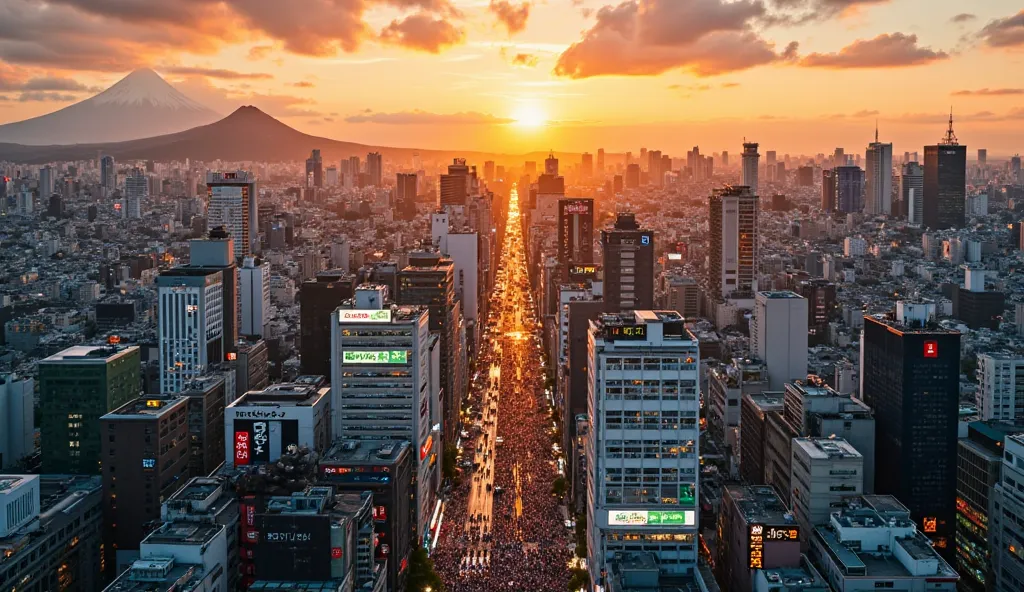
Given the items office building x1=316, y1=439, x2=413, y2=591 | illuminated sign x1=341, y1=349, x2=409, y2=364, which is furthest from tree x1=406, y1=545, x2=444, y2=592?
illuminated sign x1=341, y1=349, x2=409, y2=364

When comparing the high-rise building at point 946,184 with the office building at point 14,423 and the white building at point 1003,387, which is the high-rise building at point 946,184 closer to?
the white building at point 1003,387

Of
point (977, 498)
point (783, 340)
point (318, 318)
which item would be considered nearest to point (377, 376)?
point (318, 318)

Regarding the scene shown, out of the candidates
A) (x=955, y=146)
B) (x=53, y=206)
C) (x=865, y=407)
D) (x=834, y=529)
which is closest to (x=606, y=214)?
(x=955, y=146)

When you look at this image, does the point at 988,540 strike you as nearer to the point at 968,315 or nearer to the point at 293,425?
the point at 293,425

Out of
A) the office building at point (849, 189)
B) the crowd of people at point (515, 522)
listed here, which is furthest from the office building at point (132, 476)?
the office building at point (849, 189)

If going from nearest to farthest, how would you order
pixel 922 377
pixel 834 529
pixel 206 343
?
pixel 834 529 → pixel 922 377 → pixel 206 343

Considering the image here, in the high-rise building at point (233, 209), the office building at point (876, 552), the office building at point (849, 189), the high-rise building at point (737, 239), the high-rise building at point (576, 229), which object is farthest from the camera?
the office building at point (849, 189)

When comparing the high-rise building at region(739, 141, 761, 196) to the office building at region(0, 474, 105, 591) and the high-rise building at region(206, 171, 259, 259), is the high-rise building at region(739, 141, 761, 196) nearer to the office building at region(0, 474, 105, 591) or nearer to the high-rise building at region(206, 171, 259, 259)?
the high-rise building at region(206, 171, 259, 259)
